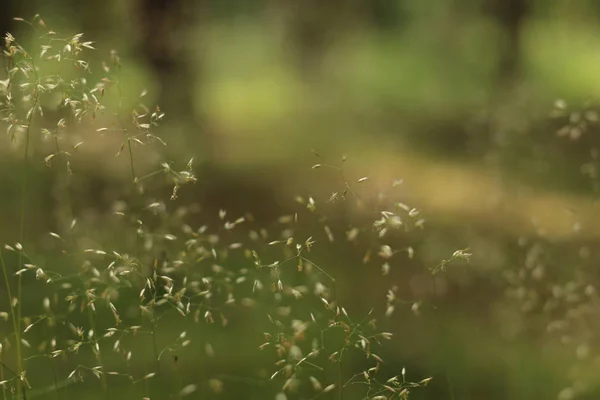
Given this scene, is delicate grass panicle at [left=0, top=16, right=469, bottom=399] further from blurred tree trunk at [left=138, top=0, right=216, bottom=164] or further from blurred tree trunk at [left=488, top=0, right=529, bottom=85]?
blurred tree trunk at [left=488, top=0, right=529, bottom=85]

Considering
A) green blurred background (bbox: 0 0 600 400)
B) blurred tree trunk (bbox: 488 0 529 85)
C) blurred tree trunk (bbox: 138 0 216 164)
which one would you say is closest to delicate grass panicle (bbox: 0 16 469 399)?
green blurred background (bbox: 0 0 600 400)

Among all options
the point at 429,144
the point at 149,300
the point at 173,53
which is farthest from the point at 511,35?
the point at 149,300

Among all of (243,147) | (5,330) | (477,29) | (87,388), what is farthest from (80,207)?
(477,29)

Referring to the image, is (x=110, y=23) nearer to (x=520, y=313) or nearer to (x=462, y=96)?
(x=462, y=96)

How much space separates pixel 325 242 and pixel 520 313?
1.69 metres

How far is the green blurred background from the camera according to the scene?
14.1 ft

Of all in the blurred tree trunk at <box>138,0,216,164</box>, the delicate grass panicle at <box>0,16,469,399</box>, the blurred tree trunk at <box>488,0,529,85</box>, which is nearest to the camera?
the delicate grass panicle at <box>0,16,469,399</box>

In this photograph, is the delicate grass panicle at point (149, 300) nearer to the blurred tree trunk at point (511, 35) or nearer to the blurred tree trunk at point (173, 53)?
the blurred tree trunk at point (173, 53)

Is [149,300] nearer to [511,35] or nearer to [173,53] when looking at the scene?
[173,53]

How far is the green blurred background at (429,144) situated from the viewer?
14.1 ft

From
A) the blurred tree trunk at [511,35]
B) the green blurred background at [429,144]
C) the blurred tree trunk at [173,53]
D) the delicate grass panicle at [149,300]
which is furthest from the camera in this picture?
the blurred tree trunk at [511,35]

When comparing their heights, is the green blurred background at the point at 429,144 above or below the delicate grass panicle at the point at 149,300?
below

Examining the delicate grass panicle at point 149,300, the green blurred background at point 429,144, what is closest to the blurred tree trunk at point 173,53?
the green blurred background at point 429,144

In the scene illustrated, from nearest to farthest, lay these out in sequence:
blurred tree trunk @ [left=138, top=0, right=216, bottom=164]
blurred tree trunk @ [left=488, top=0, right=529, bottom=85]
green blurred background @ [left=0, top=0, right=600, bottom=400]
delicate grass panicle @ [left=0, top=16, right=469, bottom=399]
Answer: delicate grass panicle @ [left=0, top=16, right=469, bottom=399] → green blurred background @ [left=0, top=0, right=600, bottom=400] → blurred tree trunk @ [left=138, top=0, right=216, bottom=164] → blurred tree trunk @ [left=488, top=0, right=529, bottom=85]
